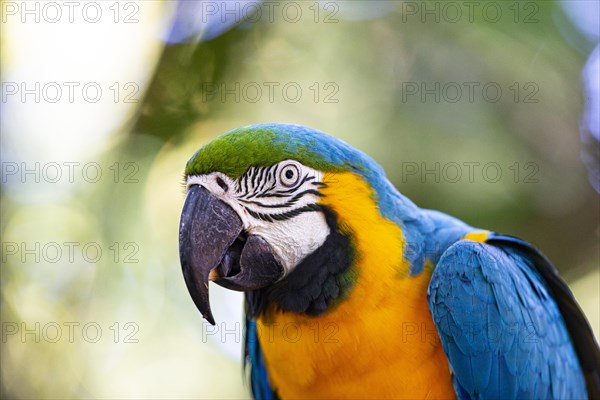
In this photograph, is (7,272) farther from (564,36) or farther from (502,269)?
(564,36)

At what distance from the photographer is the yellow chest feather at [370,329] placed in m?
2.28

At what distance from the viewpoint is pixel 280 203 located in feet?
7.38

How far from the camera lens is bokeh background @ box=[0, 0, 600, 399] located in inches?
153

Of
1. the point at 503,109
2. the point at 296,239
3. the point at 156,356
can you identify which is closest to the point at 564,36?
the point at 503,109

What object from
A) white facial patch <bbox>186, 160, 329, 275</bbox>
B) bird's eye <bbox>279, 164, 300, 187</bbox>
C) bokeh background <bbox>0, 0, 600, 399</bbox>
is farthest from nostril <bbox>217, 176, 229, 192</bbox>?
bokeh background <bbox>0, 0, 600, 399</bbox>

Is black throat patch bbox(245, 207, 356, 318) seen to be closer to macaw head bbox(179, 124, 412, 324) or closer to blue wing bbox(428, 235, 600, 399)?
macaw head bbox(179, 124, 412, 324)

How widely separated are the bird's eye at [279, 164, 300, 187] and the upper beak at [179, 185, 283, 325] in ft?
0.71

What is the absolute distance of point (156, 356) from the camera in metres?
5.05

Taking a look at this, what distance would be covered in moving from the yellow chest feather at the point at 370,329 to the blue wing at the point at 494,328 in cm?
9

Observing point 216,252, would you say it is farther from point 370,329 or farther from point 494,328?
point 494,328

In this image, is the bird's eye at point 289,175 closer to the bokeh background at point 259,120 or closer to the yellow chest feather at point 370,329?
the yellow chest feather at point 370,329

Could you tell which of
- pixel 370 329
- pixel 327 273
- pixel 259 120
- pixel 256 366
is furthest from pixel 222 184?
pixel 259 120

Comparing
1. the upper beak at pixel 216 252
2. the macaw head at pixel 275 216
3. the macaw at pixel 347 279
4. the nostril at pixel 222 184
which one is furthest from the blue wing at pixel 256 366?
the nostril at pixel 222 184

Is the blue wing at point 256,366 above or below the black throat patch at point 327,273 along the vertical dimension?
below
